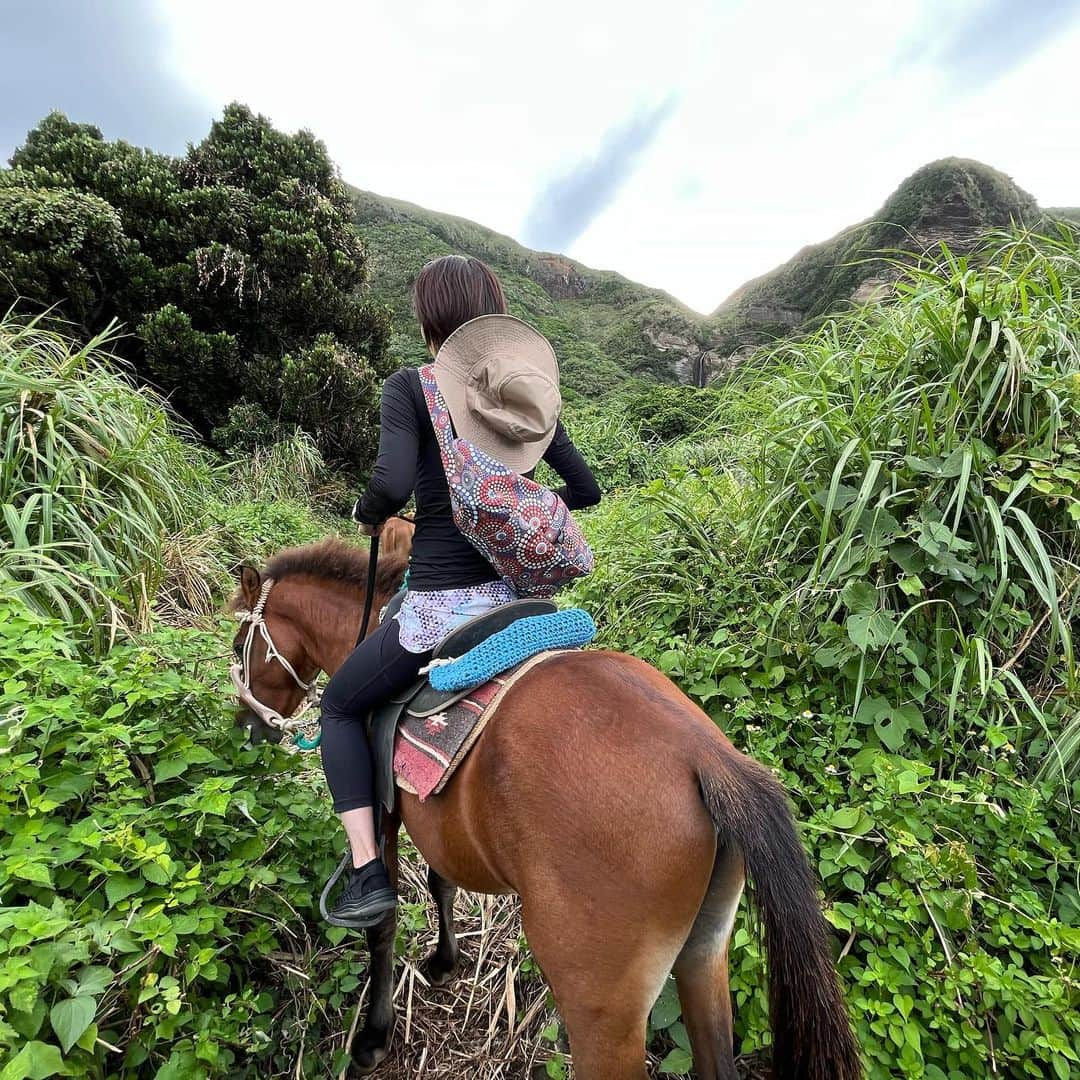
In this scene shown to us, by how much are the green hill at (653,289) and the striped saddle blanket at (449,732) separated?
1259 cm

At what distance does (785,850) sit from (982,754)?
127cm

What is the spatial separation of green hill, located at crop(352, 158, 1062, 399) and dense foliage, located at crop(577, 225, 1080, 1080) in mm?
10420

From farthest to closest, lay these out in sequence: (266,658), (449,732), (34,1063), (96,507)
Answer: (96,507)
(266,658)
(449,732)
(34,1063)

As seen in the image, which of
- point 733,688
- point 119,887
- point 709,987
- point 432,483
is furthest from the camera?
point 733,688

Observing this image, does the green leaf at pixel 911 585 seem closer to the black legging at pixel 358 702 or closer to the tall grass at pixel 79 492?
the black legging at pixel 358 702

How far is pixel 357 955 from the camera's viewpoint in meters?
2.12

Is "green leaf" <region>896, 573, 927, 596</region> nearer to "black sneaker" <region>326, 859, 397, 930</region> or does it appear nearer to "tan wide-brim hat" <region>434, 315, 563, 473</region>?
"tan wide-brim hat" <region>434, 315, 563, 473</region>

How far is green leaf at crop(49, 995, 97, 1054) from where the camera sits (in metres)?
1.14

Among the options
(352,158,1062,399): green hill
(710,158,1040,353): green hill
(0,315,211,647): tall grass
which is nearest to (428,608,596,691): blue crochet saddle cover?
(0,315,211,647): tall grass

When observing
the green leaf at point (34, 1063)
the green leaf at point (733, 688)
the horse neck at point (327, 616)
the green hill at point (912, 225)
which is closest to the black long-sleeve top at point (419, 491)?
the horse neck at point (327, 616)

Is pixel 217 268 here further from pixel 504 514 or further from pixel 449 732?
pixel 449 732

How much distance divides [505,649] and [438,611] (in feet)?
0.99

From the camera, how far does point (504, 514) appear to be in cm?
151

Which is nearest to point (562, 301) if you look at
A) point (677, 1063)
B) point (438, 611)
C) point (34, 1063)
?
point (438, 611)
